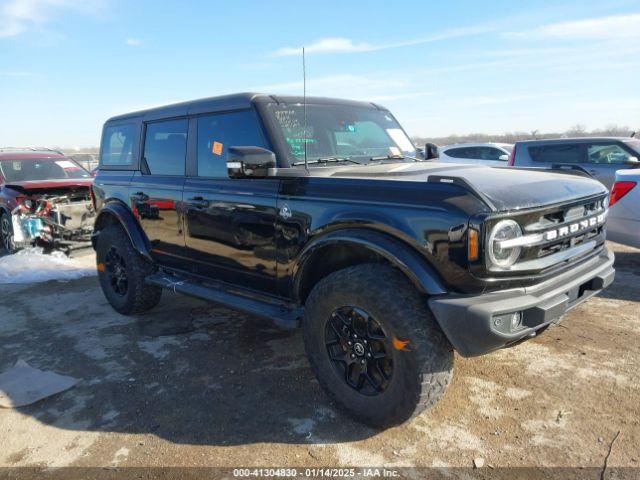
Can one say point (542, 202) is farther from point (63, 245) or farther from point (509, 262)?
point (63, 245)

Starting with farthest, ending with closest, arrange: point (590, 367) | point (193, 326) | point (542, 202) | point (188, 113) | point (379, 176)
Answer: point (193, 326) → point (188, 113) → point (590, 367) → point (379, 176) → point (542, 202)

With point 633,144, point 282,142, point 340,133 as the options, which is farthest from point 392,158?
point 633,144

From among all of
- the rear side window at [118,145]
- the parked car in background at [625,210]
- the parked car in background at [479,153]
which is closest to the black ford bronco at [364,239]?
the rear side window at [118,145]

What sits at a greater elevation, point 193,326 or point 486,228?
point 486,228

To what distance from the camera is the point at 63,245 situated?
7934 mm

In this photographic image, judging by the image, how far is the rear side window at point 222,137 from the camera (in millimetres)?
3650

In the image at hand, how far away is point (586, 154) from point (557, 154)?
1.53 feet

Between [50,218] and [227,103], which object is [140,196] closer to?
[227,103]

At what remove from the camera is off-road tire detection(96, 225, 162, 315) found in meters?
4.88

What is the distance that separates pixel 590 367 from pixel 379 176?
6.94ft

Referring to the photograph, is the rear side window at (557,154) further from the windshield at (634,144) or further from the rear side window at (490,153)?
the rear side window at (490,153)

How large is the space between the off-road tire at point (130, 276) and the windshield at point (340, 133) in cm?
225

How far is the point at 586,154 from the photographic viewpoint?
8.71 m

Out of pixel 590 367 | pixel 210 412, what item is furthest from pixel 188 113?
pixel 590 367
